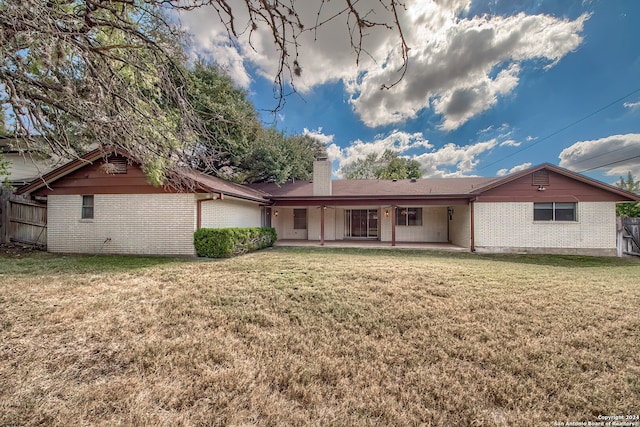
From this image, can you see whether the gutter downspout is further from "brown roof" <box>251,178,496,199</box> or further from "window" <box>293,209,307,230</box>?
"window" <box>293,209,307,230</box>

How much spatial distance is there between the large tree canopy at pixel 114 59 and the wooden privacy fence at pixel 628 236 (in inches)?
576

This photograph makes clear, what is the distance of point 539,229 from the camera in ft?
36.1

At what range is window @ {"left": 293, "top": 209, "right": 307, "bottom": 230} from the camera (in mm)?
16062

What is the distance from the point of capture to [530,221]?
11047 mm

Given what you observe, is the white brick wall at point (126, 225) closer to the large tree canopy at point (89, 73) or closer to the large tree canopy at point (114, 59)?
the large tree canopy at point (114, 59)

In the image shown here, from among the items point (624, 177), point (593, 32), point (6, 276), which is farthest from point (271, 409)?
point (624, 177)

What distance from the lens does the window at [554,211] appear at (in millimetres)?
10891

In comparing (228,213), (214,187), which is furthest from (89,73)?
(228,213)

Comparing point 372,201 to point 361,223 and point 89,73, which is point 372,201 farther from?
point 89,73

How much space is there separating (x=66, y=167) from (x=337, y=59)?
10.9 metres

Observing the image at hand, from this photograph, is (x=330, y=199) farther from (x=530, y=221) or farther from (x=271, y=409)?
(x=271, y=409)

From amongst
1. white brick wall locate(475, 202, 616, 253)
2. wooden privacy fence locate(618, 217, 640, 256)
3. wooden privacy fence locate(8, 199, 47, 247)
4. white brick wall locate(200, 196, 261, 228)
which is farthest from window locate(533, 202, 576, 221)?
wooden privacy fence locate(8, 199, 47, 247)

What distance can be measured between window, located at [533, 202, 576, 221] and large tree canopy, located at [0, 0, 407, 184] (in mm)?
12344

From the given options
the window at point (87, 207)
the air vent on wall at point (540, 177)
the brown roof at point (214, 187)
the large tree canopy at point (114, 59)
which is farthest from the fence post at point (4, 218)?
the air vent on wall at point (540, 177)
